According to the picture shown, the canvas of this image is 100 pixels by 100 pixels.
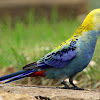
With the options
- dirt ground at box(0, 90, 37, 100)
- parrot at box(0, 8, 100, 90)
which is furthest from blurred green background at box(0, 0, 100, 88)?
dirt ground at box(0, 90, 37, 100)

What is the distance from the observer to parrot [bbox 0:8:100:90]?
11.1 feet

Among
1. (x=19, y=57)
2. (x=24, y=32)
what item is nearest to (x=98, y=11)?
(x=19, y=57)

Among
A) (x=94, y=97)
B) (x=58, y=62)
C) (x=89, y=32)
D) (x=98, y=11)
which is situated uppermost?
(x=98, y=11)

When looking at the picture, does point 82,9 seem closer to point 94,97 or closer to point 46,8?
point 46,8

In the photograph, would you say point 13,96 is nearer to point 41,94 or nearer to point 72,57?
point 41,94

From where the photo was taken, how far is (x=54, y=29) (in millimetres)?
7902

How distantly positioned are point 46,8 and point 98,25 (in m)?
8.34

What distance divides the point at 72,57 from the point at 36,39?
12.0ft

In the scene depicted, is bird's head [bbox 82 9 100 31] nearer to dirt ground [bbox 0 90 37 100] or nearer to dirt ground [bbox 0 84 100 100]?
dirt ground [bbox 0 84 100 100]

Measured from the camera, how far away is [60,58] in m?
3.51

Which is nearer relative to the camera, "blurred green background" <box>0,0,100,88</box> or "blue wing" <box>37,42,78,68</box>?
"blue wing" <box>37,42,78,68</box>

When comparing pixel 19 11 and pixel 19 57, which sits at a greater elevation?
pixel 19 11

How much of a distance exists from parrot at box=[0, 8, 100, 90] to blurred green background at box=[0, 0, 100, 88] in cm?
128

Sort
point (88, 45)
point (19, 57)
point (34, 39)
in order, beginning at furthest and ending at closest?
1. point (34, 39)
2. point (19, 57)
3. point (88, 45)
